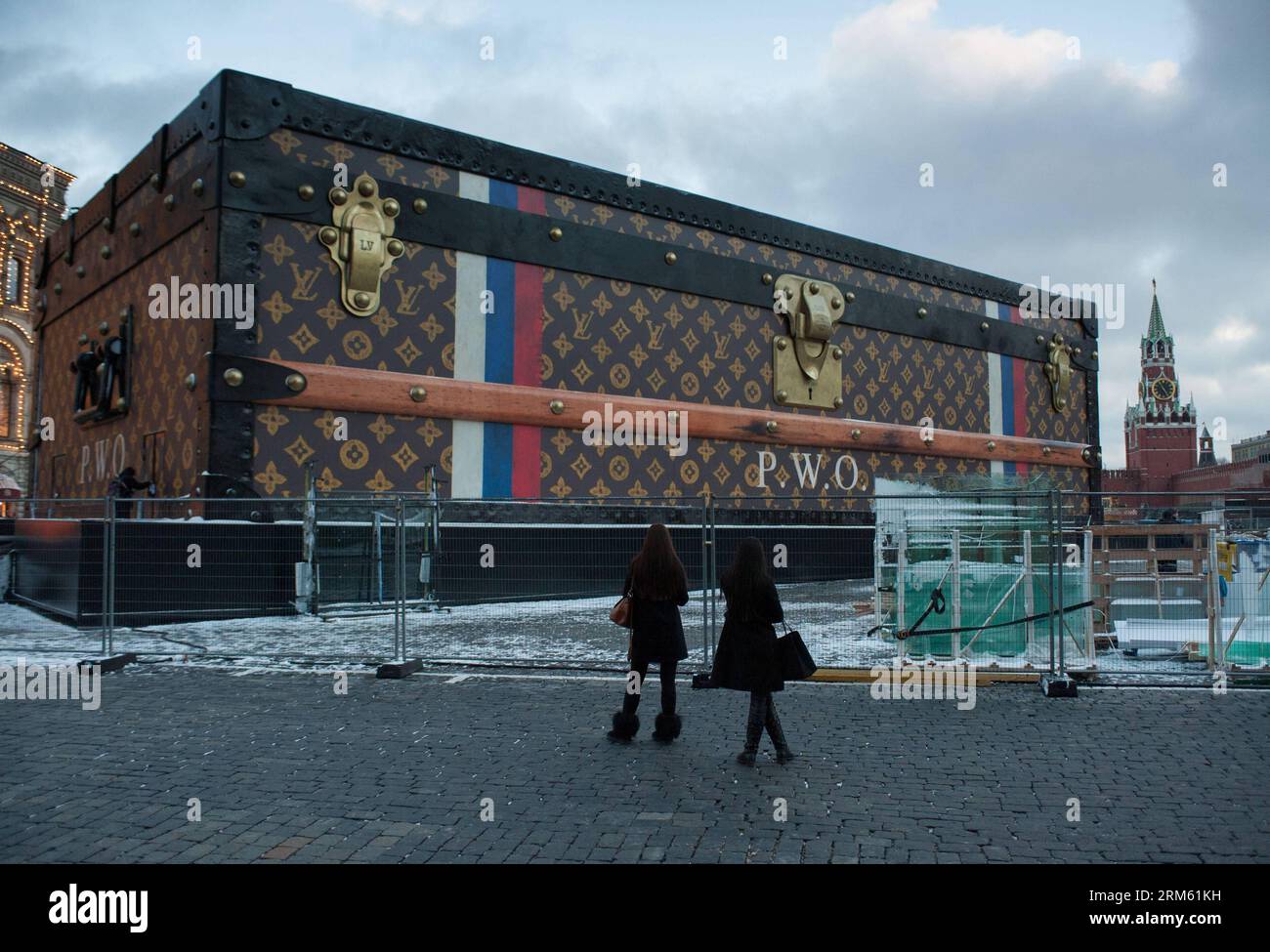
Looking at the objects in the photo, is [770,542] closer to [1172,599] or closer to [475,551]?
[475,551]

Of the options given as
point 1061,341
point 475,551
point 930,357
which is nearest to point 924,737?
point 475,551

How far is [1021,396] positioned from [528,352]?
444 inches

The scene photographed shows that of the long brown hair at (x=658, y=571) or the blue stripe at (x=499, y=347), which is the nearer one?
the long brown hair at (x=658, y=571)

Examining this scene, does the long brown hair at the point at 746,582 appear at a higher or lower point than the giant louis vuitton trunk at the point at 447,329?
lower

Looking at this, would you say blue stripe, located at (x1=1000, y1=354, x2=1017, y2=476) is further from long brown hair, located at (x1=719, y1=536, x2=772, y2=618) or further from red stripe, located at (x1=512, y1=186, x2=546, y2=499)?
long brown hair, located at (x1=719, y1=536, x2=772, y2=618)

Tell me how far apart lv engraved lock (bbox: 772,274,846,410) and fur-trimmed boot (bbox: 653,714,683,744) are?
1030 cm

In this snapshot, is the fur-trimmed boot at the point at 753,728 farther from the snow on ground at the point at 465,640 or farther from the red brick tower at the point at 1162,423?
the red brick tower at the point at 1162,423

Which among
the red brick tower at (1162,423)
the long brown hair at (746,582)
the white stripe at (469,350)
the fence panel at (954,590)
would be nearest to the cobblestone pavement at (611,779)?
the long brown hair at (746,582)

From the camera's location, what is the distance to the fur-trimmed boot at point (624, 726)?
5.39 metres

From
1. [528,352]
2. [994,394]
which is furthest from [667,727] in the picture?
[994,394]

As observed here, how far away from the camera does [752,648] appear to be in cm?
518

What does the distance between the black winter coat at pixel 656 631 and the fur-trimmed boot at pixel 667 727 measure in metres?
0.35

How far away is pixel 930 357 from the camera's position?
17422 millimetres
